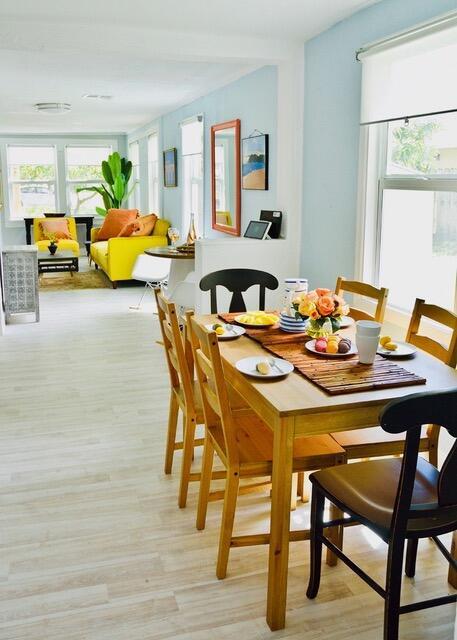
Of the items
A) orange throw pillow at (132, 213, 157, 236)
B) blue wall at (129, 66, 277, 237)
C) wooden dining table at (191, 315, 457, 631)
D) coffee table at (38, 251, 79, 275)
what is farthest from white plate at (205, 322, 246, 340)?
coffee table at (38, 251, 79, 275)

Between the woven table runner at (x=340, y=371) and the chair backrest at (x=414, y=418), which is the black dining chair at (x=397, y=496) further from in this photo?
the woven table runner at (x=340, y=371)

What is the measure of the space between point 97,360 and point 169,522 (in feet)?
8.39

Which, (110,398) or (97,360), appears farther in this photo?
(97,360)

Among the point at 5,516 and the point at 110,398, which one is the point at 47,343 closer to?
the point at 110,398

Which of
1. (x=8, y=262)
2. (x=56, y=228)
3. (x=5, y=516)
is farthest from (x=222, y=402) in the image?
(x=56, y=228)

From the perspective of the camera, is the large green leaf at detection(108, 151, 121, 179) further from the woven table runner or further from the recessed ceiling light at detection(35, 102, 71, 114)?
the woven table runner

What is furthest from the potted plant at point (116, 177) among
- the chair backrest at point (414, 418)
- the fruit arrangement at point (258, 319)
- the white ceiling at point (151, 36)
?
the chair backrest at point (414, 418)

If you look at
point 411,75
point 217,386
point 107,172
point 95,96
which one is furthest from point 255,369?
point 107,172

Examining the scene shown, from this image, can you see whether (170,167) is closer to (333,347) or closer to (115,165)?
(115,165)

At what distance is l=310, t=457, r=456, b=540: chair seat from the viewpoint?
183 cm

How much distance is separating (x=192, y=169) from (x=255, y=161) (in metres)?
2.58

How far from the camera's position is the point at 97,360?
502 cm

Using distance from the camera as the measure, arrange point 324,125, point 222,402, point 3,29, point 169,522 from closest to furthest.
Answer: point 222,402 < point 169,522 < point 3,29 < point 324,125

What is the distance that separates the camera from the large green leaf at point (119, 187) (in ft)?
36.8
